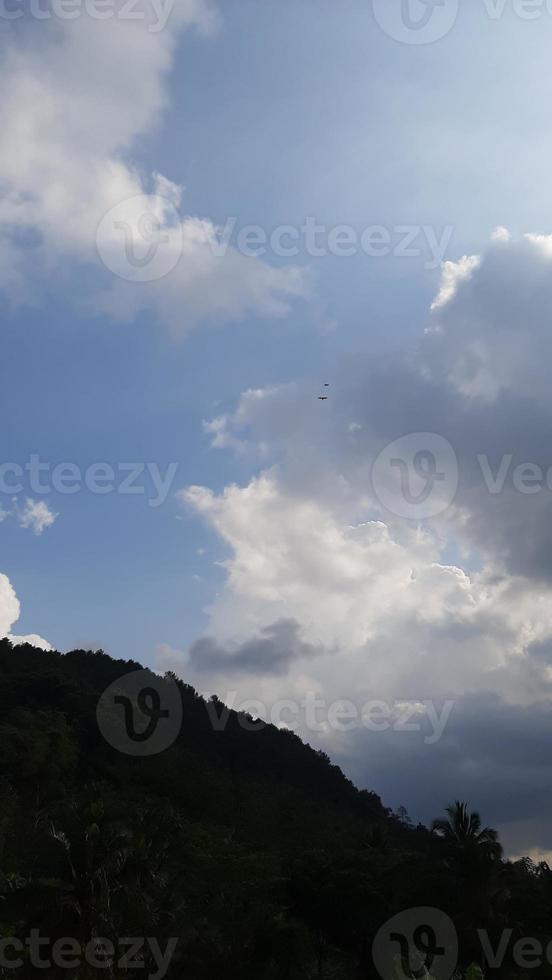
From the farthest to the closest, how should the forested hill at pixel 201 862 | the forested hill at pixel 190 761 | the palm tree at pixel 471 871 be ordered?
1. the forested hill at pixel 190 761
2. the palm tree at pixel 471 871
3. the forested hill at pixel 201 862

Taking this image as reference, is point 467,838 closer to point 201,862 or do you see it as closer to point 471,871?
point 471,871

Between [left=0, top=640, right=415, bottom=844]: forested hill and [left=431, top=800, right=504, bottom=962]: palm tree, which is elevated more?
[left=0, top=640, right=415, bottom=844]: forested hill

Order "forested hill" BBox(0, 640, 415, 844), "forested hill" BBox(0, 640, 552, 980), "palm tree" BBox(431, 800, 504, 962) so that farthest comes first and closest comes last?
"forested hill" BBox(0, 640, 415, 844) → "palm tree" BBox(431, 800, 504, 962) → "forested hill" BBox(0, 640, 552, 980)

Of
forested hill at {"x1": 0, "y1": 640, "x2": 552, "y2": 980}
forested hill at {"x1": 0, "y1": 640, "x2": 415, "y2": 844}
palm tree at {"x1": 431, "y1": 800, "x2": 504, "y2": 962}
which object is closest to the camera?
forested hill at {"x1": 0, "y1": 640, "x2": 552, "y2": 980}

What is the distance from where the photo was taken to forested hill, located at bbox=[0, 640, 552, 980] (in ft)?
85.1

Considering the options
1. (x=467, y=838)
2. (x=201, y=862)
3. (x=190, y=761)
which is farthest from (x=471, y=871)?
(x=190, y=761)

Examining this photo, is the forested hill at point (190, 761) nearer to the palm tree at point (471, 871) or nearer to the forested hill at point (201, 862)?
the forested hill at point (201, 862)

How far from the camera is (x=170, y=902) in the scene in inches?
1187

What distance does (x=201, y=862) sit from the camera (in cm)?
5362

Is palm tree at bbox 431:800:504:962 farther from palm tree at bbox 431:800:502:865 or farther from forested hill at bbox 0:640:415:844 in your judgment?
forested hill at bbox 0:640:415:844

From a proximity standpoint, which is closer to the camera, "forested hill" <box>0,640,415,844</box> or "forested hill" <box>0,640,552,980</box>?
"forested hill" <box>0,640,552,980</box>

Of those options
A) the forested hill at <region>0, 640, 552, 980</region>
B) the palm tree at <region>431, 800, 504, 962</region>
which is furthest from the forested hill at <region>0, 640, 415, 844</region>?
the palm tree at <region>431, 800, 504, 962</region>

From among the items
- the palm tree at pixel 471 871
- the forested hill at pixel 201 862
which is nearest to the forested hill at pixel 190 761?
the forested hill at pixel 201 862

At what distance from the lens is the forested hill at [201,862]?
85.1 ft
